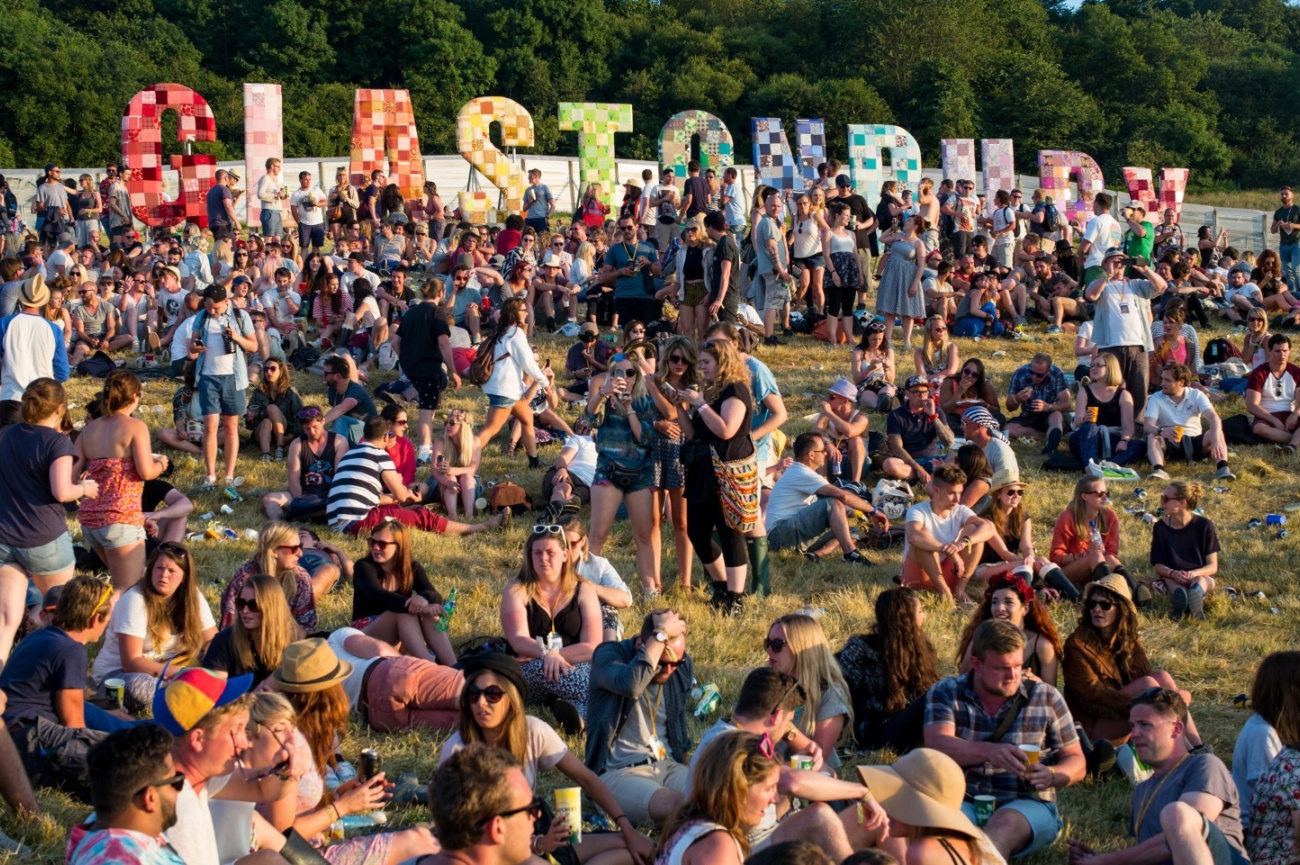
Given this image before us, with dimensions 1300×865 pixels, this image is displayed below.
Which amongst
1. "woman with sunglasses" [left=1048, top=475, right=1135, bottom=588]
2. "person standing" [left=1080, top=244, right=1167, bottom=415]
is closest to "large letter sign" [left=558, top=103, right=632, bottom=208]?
"person standing" [left=1080, top=244, right=1167, bottom=415]

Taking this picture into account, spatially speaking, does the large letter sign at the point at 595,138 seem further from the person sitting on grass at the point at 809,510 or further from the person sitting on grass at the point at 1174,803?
the person sitting on grass at the point at 1174,803

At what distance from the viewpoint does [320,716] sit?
5809 millimetres

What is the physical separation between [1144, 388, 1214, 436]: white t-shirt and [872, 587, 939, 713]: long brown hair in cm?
595

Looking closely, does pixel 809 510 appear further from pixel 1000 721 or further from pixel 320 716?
pixel 320 716

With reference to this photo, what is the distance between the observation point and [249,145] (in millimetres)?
22859

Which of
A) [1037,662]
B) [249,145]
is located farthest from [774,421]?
[249,145]

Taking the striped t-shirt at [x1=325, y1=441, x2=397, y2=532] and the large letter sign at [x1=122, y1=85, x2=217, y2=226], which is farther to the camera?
the large letter sign at [x1=122, y1=85, x2=217, y2=226]

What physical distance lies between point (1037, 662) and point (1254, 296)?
12664mm

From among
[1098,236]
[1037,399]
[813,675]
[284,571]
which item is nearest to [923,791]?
[813,675]

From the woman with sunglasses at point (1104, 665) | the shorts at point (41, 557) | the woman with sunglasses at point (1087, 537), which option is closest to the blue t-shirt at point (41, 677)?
the shorts at point (41, 557)

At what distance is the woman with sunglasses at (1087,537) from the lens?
29.8 ft

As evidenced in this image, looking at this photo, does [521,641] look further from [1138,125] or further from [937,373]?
[1138,125]

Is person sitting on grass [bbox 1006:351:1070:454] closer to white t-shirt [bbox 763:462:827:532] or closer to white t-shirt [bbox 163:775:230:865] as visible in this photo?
white t-shirt [bbox 763:462:827:532]

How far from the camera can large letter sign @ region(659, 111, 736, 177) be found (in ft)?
83.2
